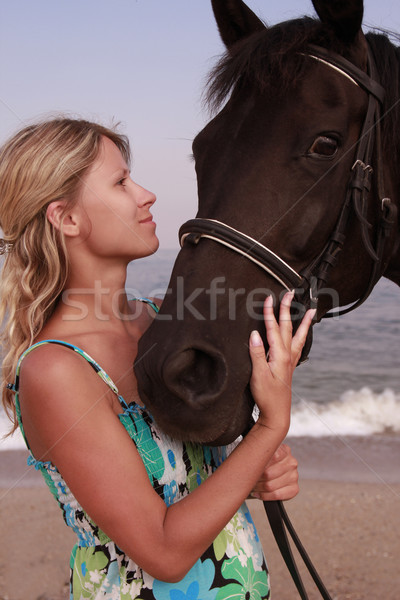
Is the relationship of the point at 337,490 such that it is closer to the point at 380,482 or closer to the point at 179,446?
the point at 380,482

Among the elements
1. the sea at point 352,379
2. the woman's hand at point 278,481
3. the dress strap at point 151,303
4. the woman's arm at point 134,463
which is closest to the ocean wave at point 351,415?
the sea at point 352,379

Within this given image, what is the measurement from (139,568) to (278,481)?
0.44 meters

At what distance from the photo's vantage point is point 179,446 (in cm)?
140

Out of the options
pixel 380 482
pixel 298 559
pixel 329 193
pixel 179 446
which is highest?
pixel 329 193

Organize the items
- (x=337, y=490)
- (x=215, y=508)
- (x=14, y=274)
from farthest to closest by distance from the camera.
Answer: (x=337, y=490) → (x=14, y=274) → (x=215, y=508)

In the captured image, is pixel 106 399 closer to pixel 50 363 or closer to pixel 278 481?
pixel 50 363

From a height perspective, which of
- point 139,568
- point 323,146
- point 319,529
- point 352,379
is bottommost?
point 352,379

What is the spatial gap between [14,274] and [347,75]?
43.5 inches

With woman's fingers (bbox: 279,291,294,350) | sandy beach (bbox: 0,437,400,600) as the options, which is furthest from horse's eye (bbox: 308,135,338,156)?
sandy beach (bbox: 0,437,400,600)

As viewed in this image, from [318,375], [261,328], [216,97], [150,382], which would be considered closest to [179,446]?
[150,382]

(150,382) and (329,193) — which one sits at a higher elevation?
(329,193)

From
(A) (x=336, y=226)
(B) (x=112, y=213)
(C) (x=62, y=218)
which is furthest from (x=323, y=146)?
(C) (x=62, y=218)

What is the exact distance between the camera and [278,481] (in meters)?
1.51

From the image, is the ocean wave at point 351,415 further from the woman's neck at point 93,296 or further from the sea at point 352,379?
the woman's neck at point 93,296
